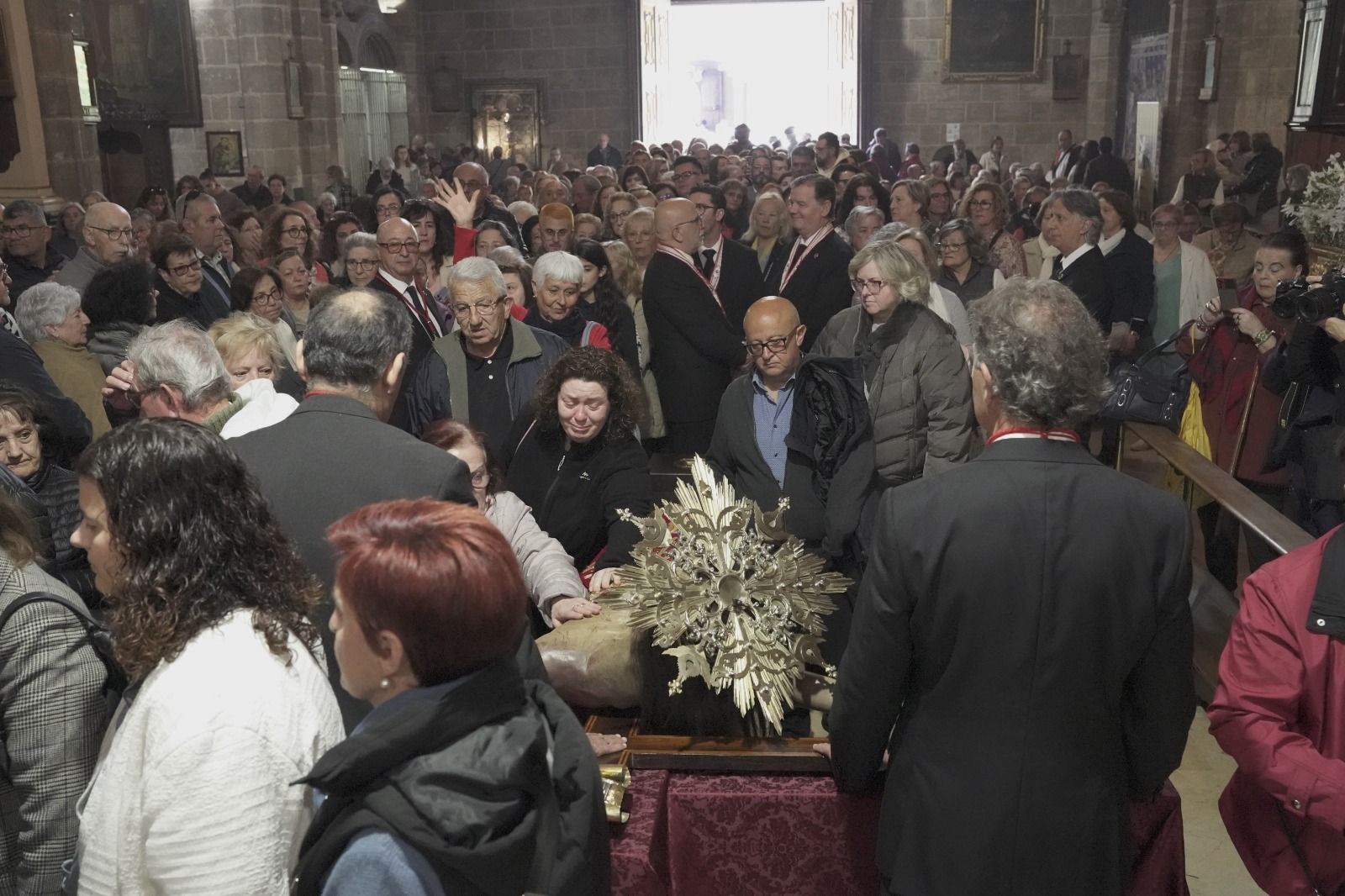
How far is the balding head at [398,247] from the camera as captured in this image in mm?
5723

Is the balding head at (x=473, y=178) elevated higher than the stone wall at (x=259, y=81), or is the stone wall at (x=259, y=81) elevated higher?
the stone wall at (x=259, y=81)

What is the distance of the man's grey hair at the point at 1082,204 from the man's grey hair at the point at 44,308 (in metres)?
4.51

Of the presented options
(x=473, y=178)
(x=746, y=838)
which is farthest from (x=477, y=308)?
(x=473, y=178)

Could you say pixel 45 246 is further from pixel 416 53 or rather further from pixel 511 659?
pixel 416 53

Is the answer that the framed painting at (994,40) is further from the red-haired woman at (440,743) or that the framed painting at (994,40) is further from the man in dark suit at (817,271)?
the red-haired woman at (440,743)

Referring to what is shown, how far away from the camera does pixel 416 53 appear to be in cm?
2297

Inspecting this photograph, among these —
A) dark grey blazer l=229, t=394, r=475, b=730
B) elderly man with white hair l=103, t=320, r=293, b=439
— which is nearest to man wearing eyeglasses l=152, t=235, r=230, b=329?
elderly man with white hair l=103, t=320, r=293, b=439

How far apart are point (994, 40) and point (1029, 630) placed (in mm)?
21283

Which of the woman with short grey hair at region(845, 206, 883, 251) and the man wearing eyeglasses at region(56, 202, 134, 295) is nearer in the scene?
the man wearing eyeglasses at region(56, 202, 134, 295)

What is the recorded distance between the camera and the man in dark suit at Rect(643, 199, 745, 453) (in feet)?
19.6

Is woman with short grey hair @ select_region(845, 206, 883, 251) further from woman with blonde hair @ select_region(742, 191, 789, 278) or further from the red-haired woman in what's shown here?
the red-haired woman

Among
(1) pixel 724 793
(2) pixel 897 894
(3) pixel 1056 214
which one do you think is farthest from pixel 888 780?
(3) pixel 1056 214

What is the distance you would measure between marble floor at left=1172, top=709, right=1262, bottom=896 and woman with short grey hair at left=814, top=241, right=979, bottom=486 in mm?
1220

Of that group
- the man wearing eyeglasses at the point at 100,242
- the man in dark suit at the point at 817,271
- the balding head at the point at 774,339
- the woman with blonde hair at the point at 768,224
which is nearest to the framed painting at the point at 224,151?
the man wearing eyeglasses at the point at 100,242
